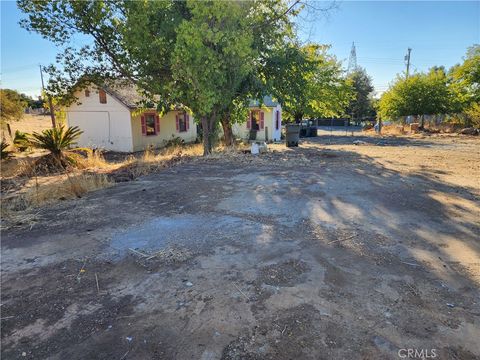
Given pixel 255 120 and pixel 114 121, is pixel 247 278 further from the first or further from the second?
pixel 255 120

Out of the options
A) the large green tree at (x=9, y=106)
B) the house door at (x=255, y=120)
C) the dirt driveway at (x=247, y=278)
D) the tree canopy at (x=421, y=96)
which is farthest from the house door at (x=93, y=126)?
the tree canopy at (x=421, y=96)

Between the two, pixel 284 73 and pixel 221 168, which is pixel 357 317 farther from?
pixel 284 73

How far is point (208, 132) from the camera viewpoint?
14.3 metres

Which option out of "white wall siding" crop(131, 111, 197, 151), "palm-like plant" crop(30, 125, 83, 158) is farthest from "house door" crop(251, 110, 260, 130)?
"palm-like plant" crop(30, 125, 83, 158)

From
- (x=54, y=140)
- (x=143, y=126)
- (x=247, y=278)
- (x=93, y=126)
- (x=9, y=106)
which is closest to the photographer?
(x=247, y=278)

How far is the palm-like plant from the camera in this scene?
12055 millimetres

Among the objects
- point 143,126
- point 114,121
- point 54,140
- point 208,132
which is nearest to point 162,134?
point 143,126

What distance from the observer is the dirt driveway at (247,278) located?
2.35 m

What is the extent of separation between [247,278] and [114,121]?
17945 mm

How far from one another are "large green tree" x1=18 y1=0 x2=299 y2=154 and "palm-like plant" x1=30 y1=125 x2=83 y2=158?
3.28 meters

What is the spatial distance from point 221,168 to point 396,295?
7.93 metres

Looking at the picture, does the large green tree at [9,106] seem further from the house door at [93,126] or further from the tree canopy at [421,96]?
the tree canopy at [421,96]

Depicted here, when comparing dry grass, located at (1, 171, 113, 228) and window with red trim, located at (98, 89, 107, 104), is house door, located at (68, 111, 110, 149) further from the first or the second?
dry grass, located at (1, 171, 113, 228)

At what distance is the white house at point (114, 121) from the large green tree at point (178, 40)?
441 centimetres
